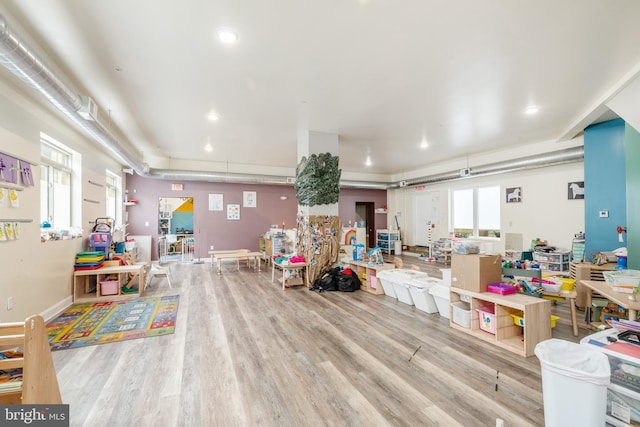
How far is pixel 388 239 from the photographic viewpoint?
10766mm

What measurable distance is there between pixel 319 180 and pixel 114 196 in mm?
5837

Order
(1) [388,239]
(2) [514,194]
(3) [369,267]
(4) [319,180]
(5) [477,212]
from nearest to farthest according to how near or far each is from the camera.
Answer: (3) [369,267], (4) [319,180], (2) [514,194], (5) [477,212], (1) [388,239]

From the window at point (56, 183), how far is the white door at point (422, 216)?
9875 millimetres

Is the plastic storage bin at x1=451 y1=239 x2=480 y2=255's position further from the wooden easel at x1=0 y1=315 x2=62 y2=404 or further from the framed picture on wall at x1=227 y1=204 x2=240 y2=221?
the framed picture on wall at x1=227 y1=204 x2=240 y2=221

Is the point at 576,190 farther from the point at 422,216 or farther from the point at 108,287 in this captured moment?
the point at 108,287

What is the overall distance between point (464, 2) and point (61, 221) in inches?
255

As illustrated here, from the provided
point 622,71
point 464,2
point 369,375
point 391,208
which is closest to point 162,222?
point 391,208

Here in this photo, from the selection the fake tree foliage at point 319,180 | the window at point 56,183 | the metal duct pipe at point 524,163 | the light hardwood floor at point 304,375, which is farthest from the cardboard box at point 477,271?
the window at point 56,183

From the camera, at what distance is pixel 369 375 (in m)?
2.46

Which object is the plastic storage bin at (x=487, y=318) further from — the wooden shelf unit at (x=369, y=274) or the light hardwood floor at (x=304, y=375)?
the wooden shelf unit at (x=369, y=274)

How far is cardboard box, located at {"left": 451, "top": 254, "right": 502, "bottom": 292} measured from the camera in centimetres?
315

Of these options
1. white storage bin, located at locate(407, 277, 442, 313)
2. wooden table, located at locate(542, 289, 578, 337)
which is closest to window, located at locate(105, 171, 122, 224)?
white storage bin, located at locate(407, 277, 442, 313)

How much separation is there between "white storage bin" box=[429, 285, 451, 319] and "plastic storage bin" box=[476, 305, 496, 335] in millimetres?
438

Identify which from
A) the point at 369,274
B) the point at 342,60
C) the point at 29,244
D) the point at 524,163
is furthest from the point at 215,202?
the point at 524,163
